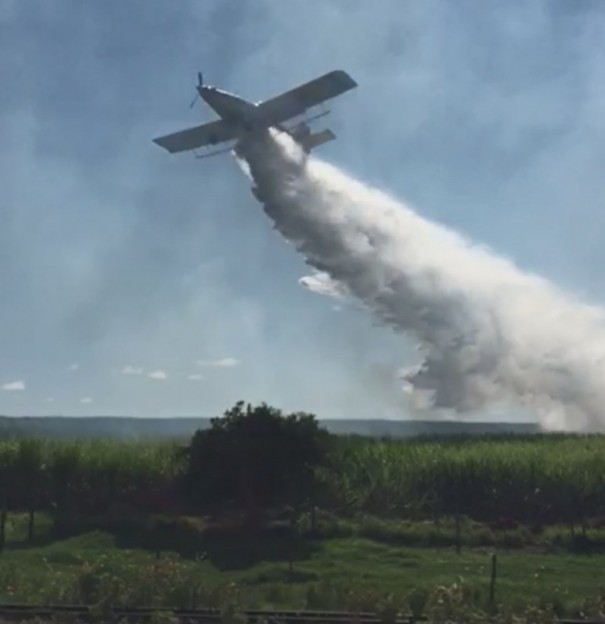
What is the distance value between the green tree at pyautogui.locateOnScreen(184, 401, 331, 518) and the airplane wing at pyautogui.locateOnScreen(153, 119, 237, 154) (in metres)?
14.1

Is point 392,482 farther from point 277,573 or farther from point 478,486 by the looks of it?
point 277,573

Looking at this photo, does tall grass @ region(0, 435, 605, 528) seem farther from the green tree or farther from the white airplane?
the white airplane

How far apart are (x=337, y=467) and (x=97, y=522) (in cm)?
702

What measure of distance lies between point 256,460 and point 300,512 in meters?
2.25

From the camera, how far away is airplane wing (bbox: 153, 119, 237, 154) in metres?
39.4

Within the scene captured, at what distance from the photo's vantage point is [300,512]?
2867cm

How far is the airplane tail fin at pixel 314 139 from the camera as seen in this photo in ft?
132

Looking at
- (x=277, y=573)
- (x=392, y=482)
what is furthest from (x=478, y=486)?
(x=277, y=573)

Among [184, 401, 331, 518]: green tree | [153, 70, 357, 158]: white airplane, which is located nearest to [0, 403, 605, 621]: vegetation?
[184, 401, 331, 518]: green tree

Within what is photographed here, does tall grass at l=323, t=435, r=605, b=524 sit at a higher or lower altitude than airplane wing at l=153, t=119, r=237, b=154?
lower

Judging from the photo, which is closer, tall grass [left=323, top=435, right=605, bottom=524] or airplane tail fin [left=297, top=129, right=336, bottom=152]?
tall grass [left=323, top=435, right=605, bottom=524]

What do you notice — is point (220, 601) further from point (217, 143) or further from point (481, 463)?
point (217, 143)

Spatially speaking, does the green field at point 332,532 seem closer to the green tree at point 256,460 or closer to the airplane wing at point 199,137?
the green tree at point 256,460

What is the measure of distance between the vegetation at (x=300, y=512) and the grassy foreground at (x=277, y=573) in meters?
0.07
